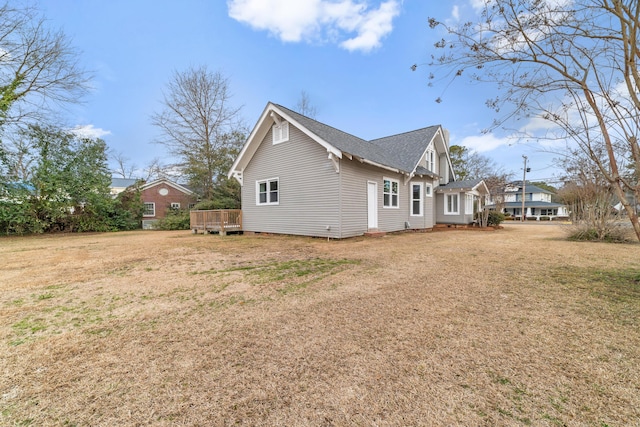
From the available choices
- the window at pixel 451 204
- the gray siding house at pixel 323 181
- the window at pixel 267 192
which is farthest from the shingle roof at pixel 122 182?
the window at pixel 451 204

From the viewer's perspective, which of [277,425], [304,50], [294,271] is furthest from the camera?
[304,50]

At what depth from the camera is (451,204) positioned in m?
17.4

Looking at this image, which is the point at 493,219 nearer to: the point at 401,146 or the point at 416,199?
the point at 416,199

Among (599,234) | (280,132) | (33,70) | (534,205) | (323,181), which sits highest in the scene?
(33,70)

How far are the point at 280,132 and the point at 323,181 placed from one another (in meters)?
3.48

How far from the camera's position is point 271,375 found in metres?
1.94

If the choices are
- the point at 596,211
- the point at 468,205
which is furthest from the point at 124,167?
the point at 596,211

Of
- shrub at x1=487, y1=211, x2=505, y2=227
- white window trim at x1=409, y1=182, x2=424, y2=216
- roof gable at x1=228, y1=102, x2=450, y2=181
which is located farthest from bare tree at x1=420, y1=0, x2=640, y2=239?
shrub at x1=487, y1=211, x2=505, y2=227

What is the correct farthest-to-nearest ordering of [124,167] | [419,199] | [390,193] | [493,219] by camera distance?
[124,167]
[493,219]
[419,199]
[390,193]

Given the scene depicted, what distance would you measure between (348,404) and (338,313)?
1.44 m

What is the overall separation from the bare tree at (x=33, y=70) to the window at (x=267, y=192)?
13065 mm

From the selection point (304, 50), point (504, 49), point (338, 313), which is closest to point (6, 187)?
point (304, 50)

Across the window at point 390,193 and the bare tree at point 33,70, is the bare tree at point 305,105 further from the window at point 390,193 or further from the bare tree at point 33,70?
the bare tree at point 33,70

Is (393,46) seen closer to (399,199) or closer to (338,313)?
(399,199)
